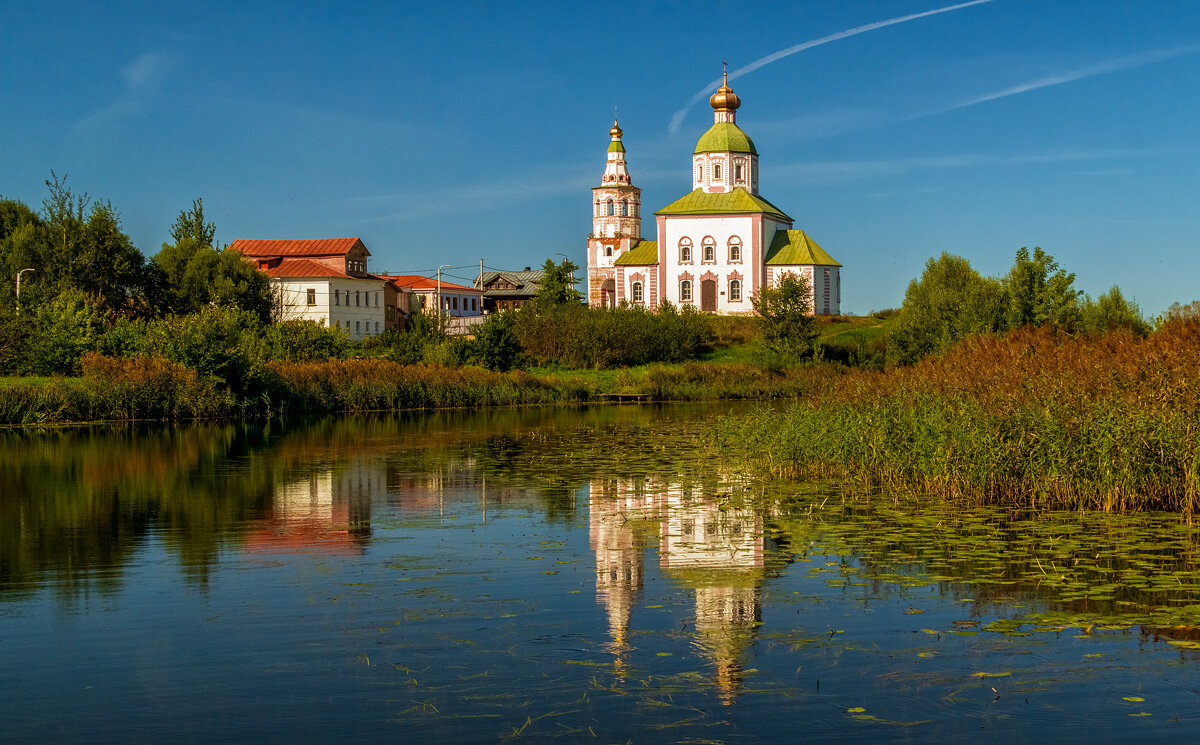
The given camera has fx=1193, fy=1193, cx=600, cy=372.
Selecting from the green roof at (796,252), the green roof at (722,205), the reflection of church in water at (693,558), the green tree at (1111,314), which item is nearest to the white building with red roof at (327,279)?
the green roof at (722,205)

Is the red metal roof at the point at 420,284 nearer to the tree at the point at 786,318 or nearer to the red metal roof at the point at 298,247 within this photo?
the red metal roof at the point at 298,247

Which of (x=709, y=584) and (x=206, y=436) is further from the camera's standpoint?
(x=206, y=436)

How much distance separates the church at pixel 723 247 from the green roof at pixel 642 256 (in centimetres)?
7

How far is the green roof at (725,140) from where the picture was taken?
280 feet

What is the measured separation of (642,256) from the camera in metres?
87.2

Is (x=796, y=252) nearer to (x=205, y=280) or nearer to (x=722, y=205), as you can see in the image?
(x=722, y=205)

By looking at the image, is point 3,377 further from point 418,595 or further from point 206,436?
point 418,595

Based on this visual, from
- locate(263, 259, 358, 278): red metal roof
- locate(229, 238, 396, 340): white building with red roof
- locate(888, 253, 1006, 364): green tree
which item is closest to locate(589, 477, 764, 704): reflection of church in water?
locate(888, 253, 1006, 364): green tree

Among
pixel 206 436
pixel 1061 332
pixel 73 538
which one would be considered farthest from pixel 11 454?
pixel 1061 332

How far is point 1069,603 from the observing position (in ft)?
32.9

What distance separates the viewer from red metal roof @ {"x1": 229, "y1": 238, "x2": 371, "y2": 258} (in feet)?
301

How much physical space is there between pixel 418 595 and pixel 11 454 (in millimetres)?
18512

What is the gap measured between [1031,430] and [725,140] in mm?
72371

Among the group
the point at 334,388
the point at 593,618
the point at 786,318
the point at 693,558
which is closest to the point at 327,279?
the point at 786,318
